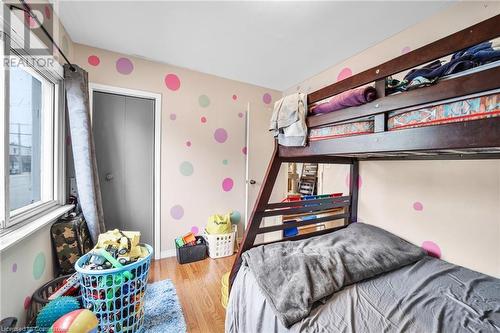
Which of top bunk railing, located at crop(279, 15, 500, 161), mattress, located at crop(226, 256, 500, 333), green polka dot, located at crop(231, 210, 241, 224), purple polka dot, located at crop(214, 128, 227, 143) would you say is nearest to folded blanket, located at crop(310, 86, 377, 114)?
top bunk railing, located at crop(279, 15, 500, 161)

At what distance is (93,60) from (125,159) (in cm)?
103

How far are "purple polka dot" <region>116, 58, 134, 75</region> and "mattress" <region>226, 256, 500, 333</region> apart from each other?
2.28 metres

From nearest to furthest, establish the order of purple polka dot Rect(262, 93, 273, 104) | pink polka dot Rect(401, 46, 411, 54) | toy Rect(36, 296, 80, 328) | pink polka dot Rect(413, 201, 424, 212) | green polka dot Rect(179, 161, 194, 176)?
toy Rect(36, 296, 80, 328)
pink polka dot Rect(413, 201, 424, 212)
pink polka dot Rect(401, 46, 411, 54)
green polka dot Rect(179, 161, 194, 176)
purple polka dot Rect(262, 93, 273, 104)

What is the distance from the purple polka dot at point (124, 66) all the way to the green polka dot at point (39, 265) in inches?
70.1

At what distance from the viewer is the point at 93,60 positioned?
6.52 ft

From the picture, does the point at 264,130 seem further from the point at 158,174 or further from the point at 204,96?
the point at 158,174

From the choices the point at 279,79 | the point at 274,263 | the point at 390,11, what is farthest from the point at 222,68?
the point at 274,263

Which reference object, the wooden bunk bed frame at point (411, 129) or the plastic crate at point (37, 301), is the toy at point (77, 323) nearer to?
the plastic crate at point (37, 301)

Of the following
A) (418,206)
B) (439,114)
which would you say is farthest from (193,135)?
(418,206)

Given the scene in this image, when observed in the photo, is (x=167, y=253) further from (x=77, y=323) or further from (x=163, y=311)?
(x=77, y=323)

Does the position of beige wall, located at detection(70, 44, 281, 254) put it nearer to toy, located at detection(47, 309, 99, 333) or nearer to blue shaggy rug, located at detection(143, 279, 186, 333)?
blue shaggy rug, located at detection(143, 279, 186, 333)

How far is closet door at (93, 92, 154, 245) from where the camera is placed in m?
2.07

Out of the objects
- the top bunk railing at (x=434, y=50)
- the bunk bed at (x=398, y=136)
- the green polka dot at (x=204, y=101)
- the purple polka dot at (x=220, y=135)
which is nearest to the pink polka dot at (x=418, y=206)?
the bunk bed at (x=398, y=136)

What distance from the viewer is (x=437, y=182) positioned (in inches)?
57.9
